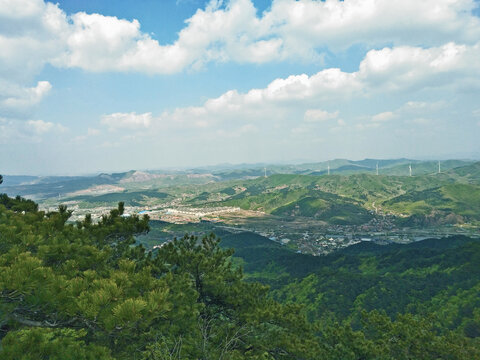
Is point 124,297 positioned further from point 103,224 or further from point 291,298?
point 291,298

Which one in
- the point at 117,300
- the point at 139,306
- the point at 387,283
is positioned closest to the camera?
the point at 139,306

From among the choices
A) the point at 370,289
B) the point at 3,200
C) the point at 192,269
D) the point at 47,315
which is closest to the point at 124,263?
the point at 47,315

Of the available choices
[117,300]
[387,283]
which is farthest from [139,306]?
[387,283]

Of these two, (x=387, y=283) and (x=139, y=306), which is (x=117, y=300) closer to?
(x=139, y=306)

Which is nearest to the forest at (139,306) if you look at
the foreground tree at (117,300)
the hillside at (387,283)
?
the foreground tree at (117,300)

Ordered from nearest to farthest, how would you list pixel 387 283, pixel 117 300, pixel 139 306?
pixel 139 306
pixel 117 300
pixel 387 283

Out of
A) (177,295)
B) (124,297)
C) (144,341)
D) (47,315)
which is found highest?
(124,297)

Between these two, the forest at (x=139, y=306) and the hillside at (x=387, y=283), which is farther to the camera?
the hillside at (x=387, y=283)

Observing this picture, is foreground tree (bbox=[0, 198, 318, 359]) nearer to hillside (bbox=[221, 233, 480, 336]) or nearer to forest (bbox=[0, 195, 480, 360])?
forest (bbox=[0, 195, 480, 360])

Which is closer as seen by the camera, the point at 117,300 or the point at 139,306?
the point at 139,306

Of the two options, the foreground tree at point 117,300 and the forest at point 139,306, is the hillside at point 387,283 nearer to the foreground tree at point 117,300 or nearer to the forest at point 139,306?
the forest at point 139,306

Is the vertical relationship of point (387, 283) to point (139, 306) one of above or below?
below
